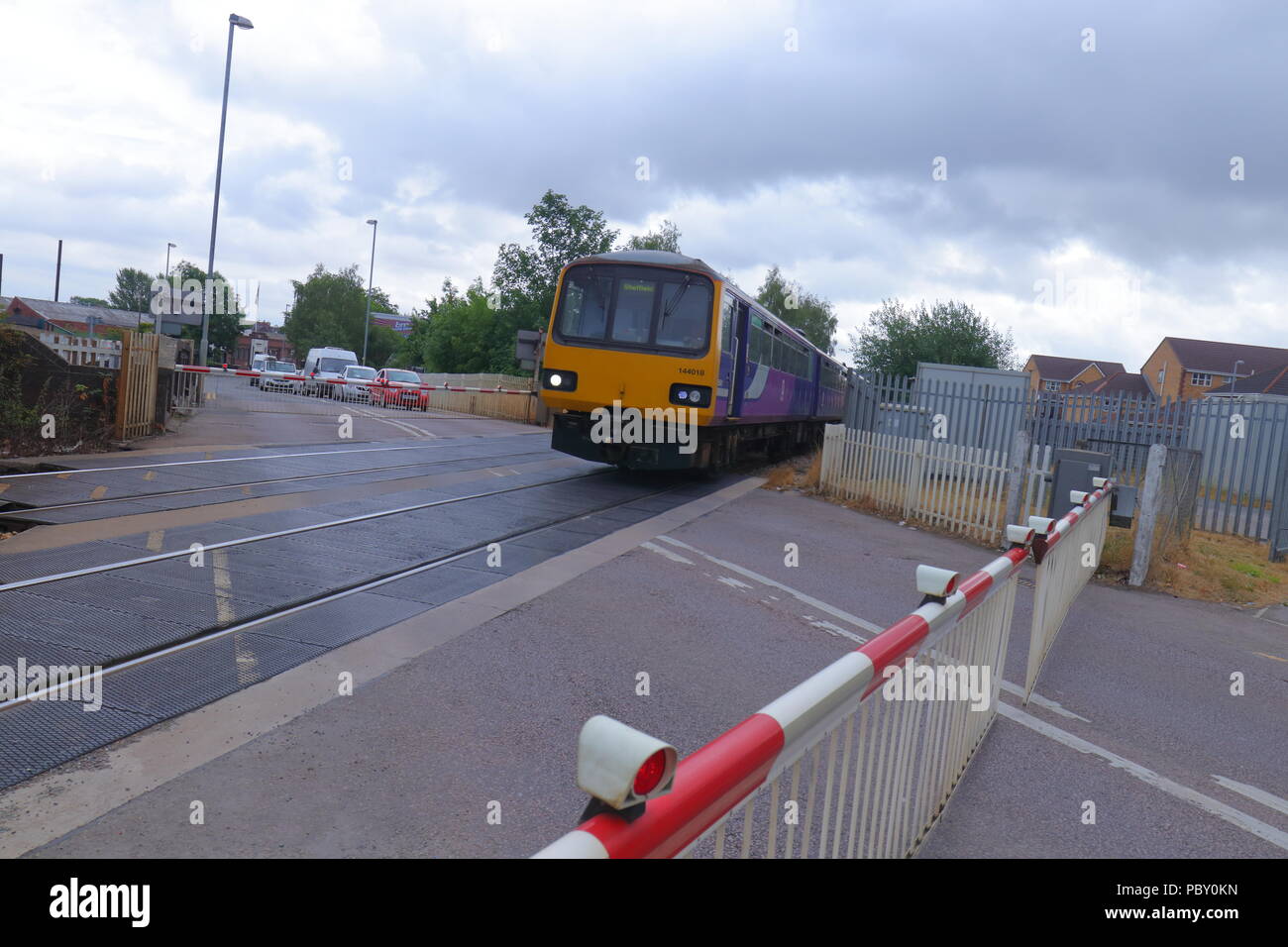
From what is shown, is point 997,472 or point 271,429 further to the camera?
point 271,429

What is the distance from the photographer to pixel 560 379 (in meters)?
14.3

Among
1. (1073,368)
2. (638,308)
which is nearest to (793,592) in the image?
(638,308)

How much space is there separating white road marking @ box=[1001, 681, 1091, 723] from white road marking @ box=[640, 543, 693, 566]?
3.66 metres

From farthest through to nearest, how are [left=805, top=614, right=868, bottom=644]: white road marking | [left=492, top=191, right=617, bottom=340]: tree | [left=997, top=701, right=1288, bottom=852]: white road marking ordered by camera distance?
[left=492, top=191, right=617, bottom=340]: tree
[left=805, top=614, right=868, bottom=644]: white road marking
[left=997, top=701, right=1288, bottom=852]: white road marking

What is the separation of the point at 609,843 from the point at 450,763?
2.92 meters

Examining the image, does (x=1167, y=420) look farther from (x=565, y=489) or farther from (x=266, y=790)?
(x=266, y=790)

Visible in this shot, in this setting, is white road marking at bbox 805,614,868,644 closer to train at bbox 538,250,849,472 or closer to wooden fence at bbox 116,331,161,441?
train at bbox 538,250,849,472

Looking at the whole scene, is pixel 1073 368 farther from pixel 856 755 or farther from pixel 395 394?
pixel 856 755

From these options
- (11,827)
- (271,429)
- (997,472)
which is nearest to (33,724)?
(11,827)

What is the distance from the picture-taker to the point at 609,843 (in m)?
1.39

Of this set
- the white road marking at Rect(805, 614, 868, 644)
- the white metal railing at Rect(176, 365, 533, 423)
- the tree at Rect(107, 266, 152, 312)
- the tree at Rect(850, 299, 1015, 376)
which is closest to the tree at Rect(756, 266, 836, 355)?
the tree at Rect(850, 299, 1015, 376)

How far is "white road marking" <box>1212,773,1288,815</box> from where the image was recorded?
4602 millimetres

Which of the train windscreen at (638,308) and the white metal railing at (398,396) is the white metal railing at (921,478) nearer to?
the train windscreen at (638,308)
